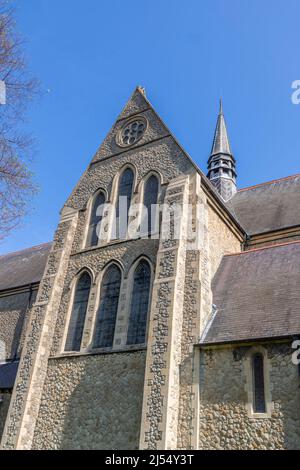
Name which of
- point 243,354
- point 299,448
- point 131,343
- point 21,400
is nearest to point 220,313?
point 243,354

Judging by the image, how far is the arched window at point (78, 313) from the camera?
13.5 metres

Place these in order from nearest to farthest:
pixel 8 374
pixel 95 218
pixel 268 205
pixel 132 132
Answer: pixel 8 374 < pixel 95 218 < pixel 132 132 < pixel 268 205

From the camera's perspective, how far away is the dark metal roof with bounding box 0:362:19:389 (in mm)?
14332

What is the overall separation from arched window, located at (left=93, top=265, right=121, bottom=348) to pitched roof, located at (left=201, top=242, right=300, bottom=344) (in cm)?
321

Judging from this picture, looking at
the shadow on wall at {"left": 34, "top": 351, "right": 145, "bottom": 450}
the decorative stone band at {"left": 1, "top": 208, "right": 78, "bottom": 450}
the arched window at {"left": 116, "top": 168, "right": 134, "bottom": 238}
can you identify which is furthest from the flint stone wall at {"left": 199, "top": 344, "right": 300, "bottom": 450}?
the arched window at {"left": 116, "top": 168, "right": 134, "bottom": 238}

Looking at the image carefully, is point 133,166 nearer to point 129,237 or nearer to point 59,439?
point 129,237

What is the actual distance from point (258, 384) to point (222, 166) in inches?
829

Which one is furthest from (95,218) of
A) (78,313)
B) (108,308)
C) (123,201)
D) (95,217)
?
(108,308)

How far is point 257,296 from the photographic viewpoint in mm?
11898

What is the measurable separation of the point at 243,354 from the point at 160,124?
9919mm

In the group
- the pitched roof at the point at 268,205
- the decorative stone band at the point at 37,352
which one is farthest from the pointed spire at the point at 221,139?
the decorative stone band at the point at 37,352

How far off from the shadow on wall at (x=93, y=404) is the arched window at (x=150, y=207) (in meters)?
4.35

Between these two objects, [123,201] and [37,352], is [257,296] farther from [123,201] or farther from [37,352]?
[37,352]
